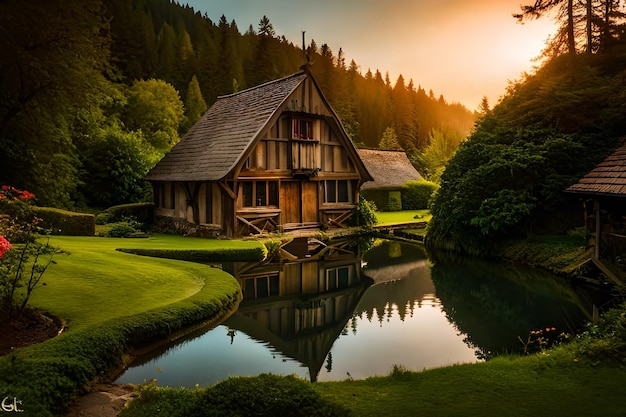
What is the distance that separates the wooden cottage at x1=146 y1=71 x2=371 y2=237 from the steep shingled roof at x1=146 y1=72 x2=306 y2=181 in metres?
0.08

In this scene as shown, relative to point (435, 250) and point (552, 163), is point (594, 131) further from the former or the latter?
point (435, 250)

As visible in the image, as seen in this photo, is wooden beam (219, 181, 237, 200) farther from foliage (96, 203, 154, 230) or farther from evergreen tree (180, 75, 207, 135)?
evergreen tree (180, 75, 207, 135)

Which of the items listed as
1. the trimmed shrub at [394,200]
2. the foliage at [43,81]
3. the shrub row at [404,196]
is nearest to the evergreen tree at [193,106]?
the shrub row at [404,196]

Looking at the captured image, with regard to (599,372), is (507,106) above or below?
above

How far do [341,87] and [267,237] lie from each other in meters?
48.6

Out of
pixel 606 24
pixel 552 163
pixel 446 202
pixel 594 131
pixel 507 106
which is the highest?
pixel 606 24

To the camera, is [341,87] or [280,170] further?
[341,87]

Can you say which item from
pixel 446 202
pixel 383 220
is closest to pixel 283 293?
pixel 446 202

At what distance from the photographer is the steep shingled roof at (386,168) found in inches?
1583

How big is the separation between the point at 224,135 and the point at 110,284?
14.6 metres

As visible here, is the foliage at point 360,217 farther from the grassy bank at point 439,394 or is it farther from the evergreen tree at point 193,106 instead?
the evergreen tree at point 193,106

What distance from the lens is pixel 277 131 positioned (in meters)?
23.8

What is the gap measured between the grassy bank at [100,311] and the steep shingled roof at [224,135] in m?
7.68

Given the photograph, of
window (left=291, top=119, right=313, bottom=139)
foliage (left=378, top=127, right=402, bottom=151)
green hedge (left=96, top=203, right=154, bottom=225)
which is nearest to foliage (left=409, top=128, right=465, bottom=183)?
foliage (left=378, top=127, right=402, bottom=151)
